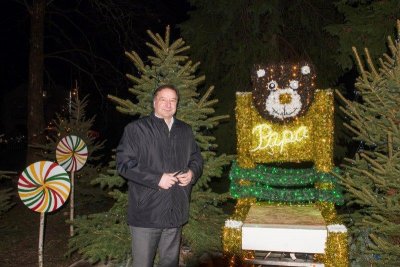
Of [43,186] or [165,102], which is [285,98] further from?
[43,186]

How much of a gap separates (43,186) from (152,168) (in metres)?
1.93

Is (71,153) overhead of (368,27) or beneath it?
beneath

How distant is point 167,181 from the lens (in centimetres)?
338

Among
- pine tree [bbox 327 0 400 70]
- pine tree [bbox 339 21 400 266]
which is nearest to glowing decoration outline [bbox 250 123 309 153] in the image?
pine tree [bbox 339 21 400 266]

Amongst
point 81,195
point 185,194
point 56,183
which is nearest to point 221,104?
point 81,195

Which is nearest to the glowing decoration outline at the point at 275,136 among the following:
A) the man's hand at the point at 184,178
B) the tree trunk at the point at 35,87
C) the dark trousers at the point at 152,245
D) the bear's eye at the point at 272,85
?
the bear's eye at the point at 272,85

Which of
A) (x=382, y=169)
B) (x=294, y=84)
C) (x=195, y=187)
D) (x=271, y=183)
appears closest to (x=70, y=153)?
(x=195, y=187)

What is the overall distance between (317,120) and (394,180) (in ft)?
5.67

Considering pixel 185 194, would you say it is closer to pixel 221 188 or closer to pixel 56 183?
pixel 56 183

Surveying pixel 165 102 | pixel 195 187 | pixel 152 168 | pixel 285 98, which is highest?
pixel 285 98

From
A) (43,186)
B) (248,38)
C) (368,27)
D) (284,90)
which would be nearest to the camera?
(43,186)

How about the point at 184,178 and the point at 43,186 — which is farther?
the point at 43,186

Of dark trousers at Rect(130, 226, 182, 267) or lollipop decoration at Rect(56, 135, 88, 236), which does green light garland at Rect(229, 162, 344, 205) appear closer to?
dark trousers at Rect(130, 226, 182, 267)

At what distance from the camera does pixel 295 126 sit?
5406mm
